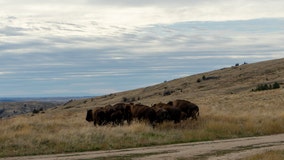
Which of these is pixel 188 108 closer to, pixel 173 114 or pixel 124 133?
pixel 173 114

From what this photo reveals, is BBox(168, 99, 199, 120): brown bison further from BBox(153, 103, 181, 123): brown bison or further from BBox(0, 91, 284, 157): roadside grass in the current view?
BBox(153, 103, 181, 123): brown bison

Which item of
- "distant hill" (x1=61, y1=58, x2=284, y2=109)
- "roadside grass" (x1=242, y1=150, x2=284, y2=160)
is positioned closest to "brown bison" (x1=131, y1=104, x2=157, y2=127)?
"roadside grass" (x1=242, y1=150, x2=284, y2=160)

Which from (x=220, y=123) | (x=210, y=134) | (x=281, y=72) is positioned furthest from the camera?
(x=281, y=72)

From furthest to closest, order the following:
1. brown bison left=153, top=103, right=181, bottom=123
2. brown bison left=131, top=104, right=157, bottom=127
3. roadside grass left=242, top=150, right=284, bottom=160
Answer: brown bison left=153, top=103, right=181, bottom=123
brown bison left=131, top=104, right=157, bottom=127
roadside grass left=242, top=150, right=284, bottom=160

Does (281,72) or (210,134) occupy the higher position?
(281,72)

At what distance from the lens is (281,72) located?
73.0 metres

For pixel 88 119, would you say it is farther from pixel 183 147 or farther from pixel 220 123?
pixel 183 147

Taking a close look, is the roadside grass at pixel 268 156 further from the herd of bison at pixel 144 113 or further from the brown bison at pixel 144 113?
the herd of bison at pixel 144 113

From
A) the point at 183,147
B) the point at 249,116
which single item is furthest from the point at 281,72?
the point at 183,147

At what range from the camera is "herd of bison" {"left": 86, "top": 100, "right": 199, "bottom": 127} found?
83.1 feet

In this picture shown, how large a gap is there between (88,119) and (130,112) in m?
2.95

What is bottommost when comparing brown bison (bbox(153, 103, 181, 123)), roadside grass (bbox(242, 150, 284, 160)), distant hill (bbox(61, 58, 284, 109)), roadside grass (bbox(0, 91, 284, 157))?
roadside grass (bbox(242, 150, 284, 160))

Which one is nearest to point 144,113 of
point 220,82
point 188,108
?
point 188,108

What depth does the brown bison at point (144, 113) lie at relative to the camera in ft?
82.8
